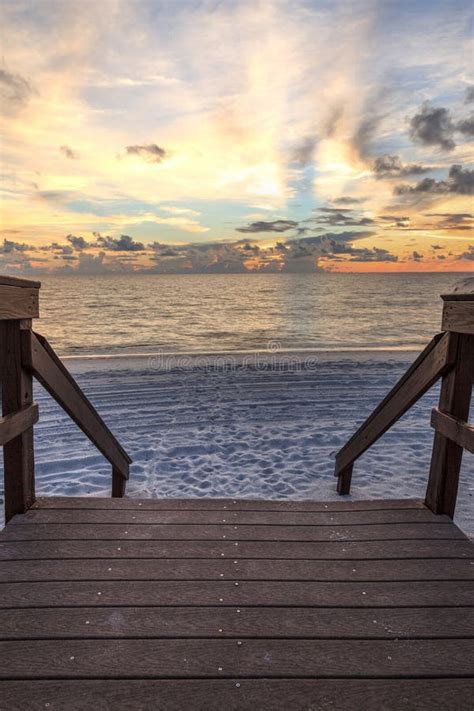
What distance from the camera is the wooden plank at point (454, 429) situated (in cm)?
271

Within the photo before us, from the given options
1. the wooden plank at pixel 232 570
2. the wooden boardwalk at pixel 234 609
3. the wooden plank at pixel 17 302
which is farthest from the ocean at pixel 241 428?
the wooden plank at pixel 17 302

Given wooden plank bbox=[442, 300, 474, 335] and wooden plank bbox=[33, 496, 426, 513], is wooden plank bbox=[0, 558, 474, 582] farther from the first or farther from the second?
wooden plank bbox=[442, 300, 474, 335]

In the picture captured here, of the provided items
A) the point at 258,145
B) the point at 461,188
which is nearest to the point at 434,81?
the point at 258,145

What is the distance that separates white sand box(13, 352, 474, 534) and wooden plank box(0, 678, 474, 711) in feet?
9.91

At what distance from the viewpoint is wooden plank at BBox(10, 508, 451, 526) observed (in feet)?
10.2

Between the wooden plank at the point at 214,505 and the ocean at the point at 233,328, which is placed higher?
the wooden plank at the point at 214,505

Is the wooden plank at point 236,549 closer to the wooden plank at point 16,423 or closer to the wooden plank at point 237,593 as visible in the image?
the wooden plank at point 237,593

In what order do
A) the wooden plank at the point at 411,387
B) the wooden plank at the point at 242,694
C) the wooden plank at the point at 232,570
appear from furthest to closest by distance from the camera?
the wooden plank at the point at 411,387 → the wooden plank at the point at 232,570 → the wooden plank at the point at 242,694

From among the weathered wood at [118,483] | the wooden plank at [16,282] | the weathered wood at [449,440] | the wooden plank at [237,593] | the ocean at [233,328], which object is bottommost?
the ocean at [233,328]

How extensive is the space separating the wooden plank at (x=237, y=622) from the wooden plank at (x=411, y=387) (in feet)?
4.70

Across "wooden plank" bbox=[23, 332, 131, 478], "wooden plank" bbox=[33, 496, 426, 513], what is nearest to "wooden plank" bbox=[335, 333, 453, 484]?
"wooden plank" bbox=[33, 496, 426, 513]

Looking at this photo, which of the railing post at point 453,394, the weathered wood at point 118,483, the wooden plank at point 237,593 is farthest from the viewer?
the weathered wood at point 118,483

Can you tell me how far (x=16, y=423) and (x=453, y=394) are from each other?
2.83 meters

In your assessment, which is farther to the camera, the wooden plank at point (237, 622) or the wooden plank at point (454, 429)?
the wooden plank at point (454, 429)
